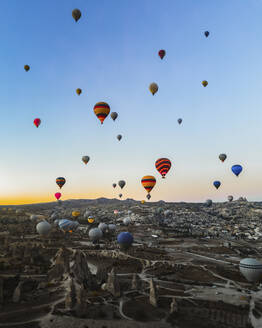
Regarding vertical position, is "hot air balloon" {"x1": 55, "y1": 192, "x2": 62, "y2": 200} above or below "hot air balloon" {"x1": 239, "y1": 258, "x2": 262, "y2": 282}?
above

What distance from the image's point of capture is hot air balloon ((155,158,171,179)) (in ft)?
206

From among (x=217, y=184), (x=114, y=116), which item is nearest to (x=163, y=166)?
(x=114, y=116)

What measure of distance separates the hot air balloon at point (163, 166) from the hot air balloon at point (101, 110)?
17568 millimetres

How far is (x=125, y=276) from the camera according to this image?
4922 centimetres

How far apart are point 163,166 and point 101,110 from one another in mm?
20074

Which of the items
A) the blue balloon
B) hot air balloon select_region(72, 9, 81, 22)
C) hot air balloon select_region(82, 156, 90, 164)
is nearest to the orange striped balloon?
hot air balloon select_region(82, 156, 90, 164)

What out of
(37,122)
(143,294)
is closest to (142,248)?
(143,294)

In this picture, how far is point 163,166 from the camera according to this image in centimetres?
6281

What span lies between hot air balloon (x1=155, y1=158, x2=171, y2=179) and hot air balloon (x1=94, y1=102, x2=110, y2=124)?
17.6 meters

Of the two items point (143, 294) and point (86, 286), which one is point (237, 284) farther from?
point (86, 286)

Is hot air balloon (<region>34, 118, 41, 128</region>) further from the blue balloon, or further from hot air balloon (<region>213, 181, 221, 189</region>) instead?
hot air balloon (<region>213, 181, 221, 189</region>)

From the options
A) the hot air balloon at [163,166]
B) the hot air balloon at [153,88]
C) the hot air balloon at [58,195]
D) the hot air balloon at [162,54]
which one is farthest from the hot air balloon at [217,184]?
the hot air balloon at [58,195]

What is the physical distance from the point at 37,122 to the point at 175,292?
52.5 m

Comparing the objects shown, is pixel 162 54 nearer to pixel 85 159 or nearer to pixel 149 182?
pixel 149 182
